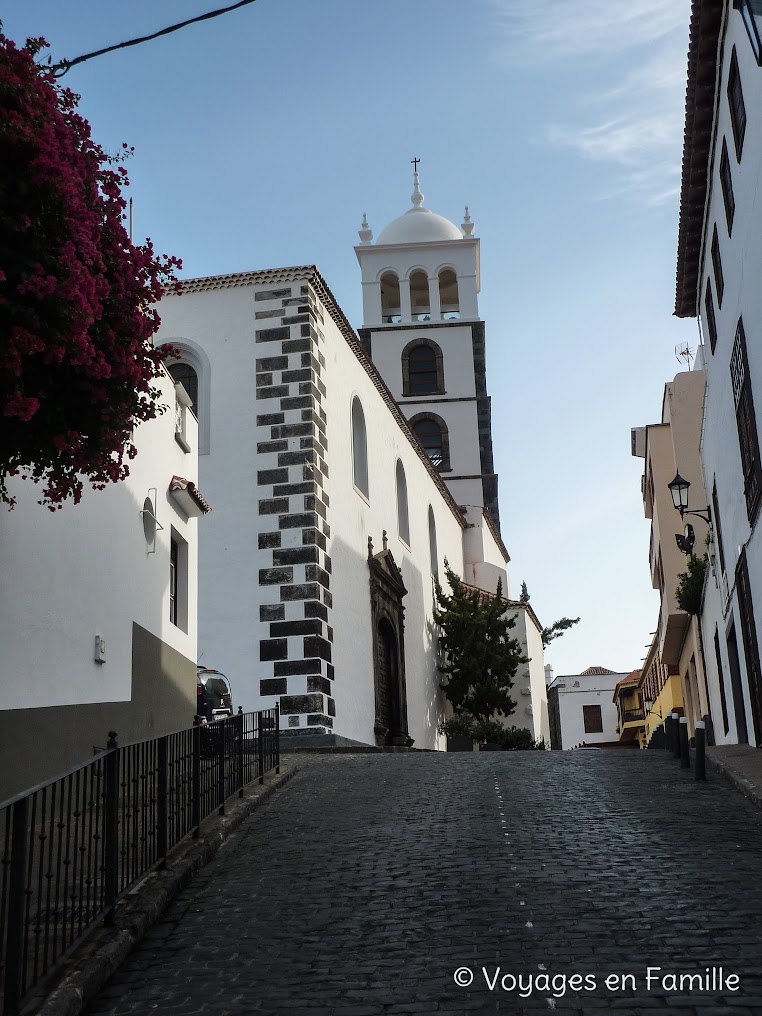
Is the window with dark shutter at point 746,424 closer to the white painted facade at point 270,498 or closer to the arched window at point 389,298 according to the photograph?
the white painted facade at point 270,498

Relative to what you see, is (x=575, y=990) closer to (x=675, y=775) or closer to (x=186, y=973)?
(x=186, y=973)

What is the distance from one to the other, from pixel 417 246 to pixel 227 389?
22763 millimetres

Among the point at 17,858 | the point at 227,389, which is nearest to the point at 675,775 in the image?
the point at 17,858

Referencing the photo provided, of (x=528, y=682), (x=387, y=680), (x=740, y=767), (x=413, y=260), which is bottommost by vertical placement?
(x=740, y=767)

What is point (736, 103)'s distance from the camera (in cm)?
1340

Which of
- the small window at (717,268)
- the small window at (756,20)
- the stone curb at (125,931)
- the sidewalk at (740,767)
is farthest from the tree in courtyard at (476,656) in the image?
the small window at (756,20)

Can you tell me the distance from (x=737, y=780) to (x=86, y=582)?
20.3 feet

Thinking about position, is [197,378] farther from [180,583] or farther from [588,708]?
[588,708]

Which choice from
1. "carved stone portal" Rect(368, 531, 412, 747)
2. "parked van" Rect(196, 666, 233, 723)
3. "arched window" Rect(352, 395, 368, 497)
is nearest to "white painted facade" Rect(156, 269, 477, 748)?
"arched window" Rect(352, 395, 368, 497)

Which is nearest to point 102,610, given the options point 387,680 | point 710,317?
point 710,317

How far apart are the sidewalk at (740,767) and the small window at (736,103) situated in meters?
6.45

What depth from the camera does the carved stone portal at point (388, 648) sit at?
2295cm

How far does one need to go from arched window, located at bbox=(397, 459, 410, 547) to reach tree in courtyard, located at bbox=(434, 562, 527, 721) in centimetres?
323

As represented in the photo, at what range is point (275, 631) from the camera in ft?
62.8
